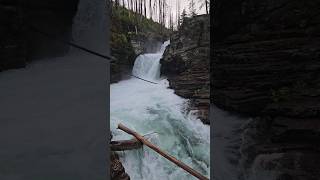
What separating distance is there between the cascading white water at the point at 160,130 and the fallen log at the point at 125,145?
0.29ft

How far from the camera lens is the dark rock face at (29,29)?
1.52 meters

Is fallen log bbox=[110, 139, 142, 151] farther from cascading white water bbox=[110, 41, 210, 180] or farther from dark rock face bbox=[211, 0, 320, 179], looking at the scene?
dark rock face bbox=[211, 0, 320, 179]

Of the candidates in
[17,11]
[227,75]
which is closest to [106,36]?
[17,11]

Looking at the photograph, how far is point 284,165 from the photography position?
1.29 metres

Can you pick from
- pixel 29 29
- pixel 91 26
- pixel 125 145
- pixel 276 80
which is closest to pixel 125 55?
pixel 125 145

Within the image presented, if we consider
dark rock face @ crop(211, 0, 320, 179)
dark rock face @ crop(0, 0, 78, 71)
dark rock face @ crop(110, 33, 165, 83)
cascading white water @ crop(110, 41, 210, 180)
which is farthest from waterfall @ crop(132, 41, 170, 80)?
dark rock face @ crop(211, 0, 320, 179)

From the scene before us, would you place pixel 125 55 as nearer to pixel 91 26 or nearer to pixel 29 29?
pixel 91 26

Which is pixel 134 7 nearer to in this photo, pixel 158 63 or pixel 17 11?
pixel 158 63

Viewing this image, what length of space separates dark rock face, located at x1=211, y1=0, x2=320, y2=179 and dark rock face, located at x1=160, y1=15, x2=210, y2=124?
5.99 m

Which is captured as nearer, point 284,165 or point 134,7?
point 284,165

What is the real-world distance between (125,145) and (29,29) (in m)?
3.39

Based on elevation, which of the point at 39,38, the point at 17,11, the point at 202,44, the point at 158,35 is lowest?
the point at 39,38

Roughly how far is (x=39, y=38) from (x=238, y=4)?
1.09 meters

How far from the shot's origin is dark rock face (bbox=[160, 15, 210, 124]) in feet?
27.5
